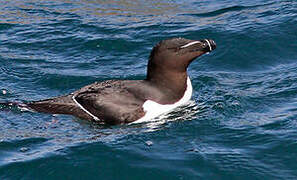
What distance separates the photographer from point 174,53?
8383mm

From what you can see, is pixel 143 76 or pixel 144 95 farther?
pixel 143 76

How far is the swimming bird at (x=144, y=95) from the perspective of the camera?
8.15 metres

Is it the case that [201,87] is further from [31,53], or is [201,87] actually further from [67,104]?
[31,53]

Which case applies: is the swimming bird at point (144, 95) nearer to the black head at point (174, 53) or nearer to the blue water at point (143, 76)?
the black head at point (174, 53)

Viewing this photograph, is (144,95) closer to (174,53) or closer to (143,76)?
(174,53)

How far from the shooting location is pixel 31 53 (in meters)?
11.7

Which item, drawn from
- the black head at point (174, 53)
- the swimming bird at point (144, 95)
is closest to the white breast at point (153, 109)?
the swimming bird at point (144, 95)

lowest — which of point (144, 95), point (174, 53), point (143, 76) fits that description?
point (143, 76)

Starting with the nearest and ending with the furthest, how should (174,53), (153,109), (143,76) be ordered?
(153,109)
(174,53)
(143,76)

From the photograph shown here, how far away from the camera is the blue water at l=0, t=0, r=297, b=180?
694 centimetres

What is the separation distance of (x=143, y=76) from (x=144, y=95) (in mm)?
2099

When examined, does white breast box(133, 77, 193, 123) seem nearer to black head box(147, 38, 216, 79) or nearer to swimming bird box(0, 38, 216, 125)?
swimming bird box(0, 38, 216, 125)

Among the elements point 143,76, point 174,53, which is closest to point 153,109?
point 174,53

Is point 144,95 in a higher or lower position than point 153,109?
higher
